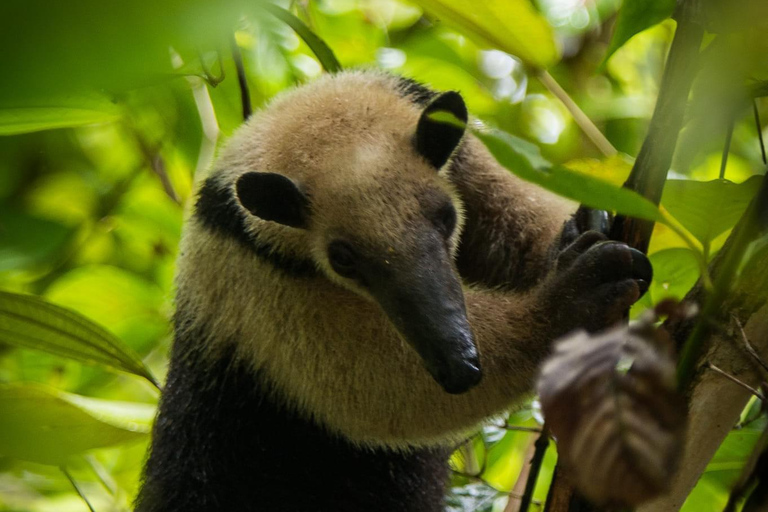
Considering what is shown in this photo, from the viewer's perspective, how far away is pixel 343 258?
2719mm

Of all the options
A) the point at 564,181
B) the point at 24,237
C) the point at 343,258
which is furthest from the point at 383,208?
the point at 564,181

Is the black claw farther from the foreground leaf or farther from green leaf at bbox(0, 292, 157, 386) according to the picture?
green leaf at bbox(0, 292, 157, 386)

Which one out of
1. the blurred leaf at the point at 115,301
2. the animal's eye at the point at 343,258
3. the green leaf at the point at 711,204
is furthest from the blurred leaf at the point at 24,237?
the green leaf at the point at 711,204

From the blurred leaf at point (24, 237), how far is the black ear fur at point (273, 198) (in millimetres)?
692

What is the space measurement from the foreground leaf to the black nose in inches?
48.4

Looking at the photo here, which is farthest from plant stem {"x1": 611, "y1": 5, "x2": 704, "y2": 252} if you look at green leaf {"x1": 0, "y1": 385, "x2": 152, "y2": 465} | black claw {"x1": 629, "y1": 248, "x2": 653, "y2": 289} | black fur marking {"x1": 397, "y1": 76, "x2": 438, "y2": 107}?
green leaf {"x1": 0, "y1": 385, "x2": 152, "y2": 465}

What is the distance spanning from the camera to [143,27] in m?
0.53

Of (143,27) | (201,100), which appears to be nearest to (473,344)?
(143,27)

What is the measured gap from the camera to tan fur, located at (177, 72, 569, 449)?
276cm

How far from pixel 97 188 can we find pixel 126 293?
3.94 ft

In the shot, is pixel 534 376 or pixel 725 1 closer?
pixel 725 1

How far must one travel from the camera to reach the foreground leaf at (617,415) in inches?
37.5

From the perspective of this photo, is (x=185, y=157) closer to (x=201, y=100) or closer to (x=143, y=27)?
(x=201, y=100)

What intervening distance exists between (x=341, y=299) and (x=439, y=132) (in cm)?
71
